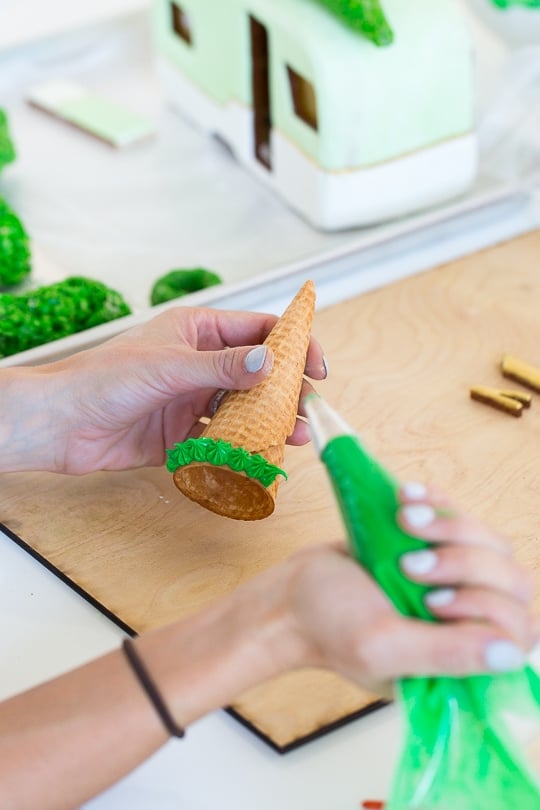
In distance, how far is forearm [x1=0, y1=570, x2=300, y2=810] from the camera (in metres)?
0.74

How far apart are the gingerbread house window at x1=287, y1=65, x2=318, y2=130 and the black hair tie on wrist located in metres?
0.95

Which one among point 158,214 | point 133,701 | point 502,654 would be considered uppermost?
point 502,654

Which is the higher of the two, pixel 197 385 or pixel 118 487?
pixel 197 385

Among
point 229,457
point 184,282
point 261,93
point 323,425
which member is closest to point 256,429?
point 229,457

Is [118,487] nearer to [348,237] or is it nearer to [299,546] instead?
[299,546]

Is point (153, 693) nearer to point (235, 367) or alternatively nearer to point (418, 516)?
point (418, 516)

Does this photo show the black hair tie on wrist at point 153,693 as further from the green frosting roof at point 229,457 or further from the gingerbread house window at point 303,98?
the gingerbread house window at point 303,98

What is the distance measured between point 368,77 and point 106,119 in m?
0.57

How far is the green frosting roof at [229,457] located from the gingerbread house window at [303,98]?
0.71 metres

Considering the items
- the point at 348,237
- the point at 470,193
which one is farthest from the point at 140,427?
the point at 470,193

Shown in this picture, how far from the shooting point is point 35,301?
1287mm

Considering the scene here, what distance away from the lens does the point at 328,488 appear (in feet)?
3.61

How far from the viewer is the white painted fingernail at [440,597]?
0.68 metres

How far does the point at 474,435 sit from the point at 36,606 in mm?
482
